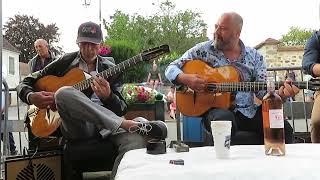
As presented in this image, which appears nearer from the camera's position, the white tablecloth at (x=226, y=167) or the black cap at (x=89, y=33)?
the white tablecloth at (x=226, y=167)

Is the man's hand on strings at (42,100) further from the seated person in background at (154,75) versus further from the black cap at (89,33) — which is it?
the seated person in background at (154,75)

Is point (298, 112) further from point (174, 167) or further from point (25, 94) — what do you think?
point (174, 167)

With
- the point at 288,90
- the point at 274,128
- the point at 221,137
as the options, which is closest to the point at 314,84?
the point at 288,90

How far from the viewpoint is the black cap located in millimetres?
3146

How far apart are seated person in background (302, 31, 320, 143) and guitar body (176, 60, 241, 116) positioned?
0.49 m

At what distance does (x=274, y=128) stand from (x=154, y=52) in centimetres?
181

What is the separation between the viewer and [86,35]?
3156 mm

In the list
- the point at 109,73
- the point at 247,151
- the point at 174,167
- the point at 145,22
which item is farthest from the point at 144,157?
the point at 145,22

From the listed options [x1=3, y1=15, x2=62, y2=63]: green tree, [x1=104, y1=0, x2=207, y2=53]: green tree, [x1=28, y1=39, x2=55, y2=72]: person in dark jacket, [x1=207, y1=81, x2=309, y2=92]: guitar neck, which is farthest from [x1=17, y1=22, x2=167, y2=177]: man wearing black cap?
[x1=3, y1=15, x2=62, y2=63]: green tree

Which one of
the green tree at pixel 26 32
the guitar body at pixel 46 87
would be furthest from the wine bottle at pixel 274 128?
the green tree at pixel 26 32

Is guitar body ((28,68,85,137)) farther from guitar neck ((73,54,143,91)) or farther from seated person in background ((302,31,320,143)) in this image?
seated person in background ((302,31,320,143))

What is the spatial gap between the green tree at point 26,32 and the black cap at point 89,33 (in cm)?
2726

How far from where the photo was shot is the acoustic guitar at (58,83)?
304 centimetres

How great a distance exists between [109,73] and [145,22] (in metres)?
28.5
